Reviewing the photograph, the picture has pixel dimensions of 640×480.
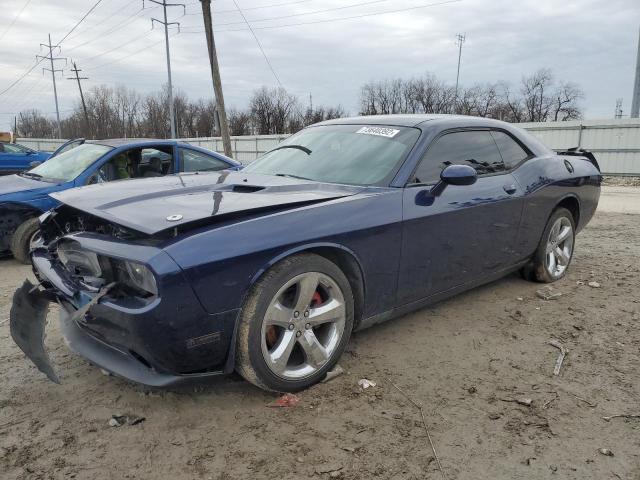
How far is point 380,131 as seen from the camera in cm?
357

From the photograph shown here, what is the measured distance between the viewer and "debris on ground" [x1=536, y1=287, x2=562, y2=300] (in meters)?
4.27

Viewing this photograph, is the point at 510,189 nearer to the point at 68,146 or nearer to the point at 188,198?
the point at 188,198

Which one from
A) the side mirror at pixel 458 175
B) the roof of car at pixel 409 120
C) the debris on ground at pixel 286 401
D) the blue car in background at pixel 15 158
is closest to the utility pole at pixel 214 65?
the blue car in background at pixel 15 158

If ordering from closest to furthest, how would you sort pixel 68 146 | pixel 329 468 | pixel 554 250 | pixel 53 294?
pixel 329 468, pixel 53 294, pixel 554 250, pixel 68 146

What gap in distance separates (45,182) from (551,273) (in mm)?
5597

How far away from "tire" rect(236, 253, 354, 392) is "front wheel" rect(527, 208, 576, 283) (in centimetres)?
250

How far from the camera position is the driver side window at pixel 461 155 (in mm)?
3350

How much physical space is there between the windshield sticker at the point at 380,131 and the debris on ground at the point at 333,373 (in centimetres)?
166

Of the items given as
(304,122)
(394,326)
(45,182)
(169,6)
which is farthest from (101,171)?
(304,122)

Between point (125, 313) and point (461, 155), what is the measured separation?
2.64 meters

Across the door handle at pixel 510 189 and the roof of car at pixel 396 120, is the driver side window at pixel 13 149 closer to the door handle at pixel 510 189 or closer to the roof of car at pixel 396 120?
the roof of car at pixel 396 120

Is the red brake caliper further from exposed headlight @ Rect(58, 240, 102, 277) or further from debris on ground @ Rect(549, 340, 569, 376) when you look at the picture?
debris on ground @ Rect(549, 340, 569, 376)

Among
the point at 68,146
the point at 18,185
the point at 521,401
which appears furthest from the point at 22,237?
the point at 521,401

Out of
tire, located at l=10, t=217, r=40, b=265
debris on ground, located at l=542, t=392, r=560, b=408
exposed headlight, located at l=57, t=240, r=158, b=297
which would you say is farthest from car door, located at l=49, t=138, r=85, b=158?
debris on ground, located at l=542, t=392, r=560, b=408
